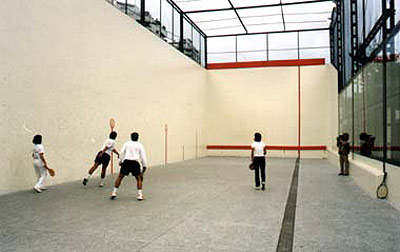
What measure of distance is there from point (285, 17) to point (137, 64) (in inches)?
408

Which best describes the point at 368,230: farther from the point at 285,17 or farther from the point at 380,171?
the point at 285,17

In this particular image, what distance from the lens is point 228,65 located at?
24609 mm

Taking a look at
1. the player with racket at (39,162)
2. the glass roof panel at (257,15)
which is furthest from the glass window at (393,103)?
the glass roof panel at (257,15)

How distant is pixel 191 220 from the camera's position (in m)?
6.18

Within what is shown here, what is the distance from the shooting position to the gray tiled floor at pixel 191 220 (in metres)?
4.83

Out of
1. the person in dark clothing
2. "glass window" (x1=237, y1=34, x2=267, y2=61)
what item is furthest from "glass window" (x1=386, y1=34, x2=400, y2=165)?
"glass window" (x1=237, y1=34, x2=267, y2=61)

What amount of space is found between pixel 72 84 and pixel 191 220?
21.1 feet

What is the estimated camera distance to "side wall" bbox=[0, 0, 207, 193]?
894cm

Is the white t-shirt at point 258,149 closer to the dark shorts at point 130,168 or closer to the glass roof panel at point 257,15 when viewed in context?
the dark shorts at point 130,168

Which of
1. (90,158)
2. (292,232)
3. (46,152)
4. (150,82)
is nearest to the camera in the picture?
(292,232)

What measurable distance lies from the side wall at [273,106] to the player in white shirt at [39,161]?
16091mm

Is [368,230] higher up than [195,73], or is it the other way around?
[195,73]

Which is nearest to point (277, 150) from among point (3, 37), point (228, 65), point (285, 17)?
point (228, 65)

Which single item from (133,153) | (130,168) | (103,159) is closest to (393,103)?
(133,153)
